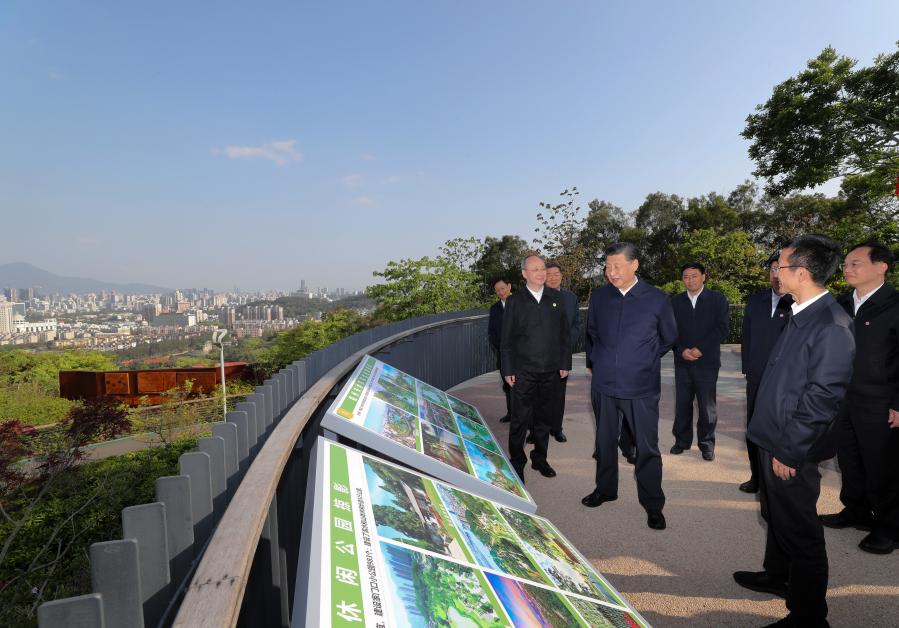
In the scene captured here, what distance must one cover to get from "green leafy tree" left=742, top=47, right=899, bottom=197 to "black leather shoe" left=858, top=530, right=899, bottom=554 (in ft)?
39.1

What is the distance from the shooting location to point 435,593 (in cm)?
136

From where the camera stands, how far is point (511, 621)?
4.57ft

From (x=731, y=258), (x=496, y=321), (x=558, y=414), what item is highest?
(x=731, y=258)

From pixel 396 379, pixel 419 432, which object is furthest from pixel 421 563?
pixel 396 379

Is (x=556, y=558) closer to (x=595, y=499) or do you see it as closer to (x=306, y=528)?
(x=306, y=528)

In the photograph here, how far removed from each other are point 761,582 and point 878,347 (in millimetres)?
1724

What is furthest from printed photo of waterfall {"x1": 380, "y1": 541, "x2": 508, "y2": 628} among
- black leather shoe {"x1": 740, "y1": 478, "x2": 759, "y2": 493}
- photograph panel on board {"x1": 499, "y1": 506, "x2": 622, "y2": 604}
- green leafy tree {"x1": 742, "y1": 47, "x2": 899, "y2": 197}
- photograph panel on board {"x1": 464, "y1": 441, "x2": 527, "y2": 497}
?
green leafy tree {"x1": 742, "y1": 47, "x2": 899, "y2": 197}

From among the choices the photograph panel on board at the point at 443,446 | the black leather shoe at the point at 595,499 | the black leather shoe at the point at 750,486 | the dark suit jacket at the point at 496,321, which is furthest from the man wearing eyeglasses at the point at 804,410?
the dark suit jacket at the point at 496,321

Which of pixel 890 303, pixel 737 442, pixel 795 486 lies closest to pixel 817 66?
pixel 737 442

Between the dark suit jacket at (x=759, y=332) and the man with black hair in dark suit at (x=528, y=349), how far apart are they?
1577mm

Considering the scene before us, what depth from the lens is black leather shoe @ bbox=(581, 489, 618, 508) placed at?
4.10 m

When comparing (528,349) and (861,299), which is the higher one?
(861,299)

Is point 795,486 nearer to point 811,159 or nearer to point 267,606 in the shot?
point 267,606

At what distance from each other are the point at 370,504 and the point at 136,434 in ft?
93.0
